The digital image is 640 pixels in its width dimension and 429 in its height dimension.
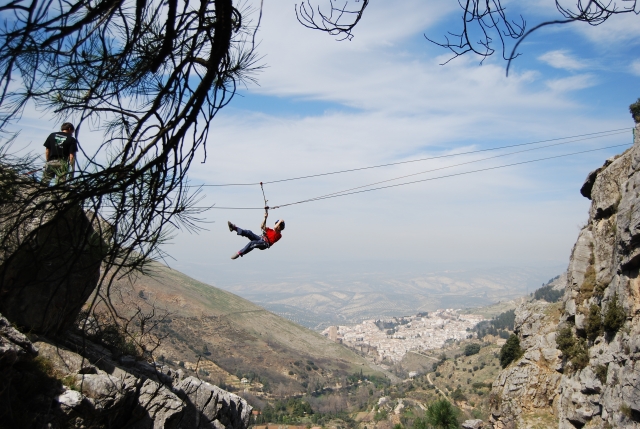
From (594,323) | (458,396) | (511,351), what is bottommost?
(458,396)

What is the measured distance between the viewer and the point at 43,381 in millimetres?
7277

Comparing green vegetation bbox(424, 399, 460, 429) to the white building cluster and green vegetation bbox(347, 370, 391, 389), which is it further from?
the white building cluster

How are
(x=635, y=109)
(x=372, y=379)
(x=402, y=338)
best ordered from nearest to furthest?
(x=635, y=109) < (x=372, y=379) < (x=402, y=338)

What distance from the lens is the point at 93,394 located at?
7852mm

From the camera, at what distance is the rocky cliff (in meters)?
16.3

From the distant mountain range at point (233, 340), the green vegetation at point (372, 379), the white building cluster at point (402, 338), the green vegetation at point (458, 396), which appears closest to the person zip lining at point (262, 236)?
the green vegetation at point (458, 396)

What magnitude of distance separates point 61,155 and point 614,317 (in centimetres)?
1975

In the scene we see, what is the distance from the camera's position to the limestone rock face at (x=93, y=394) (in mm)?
6619

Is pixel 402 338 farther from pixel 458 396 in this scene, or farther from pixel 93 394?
pixel 93 394

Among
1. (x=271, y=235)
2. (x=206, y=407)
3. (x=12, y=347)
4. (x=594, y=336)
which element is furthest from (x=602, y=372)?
(x=12, y=347)

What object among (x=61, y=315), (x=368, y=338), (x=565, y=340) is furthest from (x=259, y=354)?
(x=368, y=338)

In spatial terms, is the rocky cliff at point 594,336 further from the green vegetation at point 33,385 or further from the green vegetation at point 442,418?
the green vegetation at point 33,385

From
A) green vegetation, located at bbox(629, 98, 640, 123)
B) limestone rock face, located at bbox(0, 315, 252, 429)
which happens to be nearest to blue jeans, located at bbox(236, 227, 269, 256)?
limestone rock face, located at bbox(0, 315, 252, 429)

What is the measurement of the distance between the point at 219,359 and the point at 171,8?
68923 millimetres
